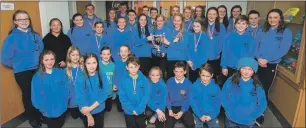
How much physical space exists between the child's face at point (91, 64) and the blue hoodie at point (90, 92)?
68 millimetres

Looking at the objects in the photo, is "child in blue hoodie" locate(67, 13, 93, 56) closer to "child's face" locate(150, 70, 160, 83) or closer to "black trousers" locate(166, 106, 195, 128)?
"child's face" locate(150, 70, 160, 83)

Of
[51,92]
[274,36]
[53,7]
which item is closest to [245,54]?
[274,36]

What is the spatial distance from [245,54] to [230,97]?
65 cm

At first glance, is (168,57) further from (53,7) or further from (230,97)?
(53,7)

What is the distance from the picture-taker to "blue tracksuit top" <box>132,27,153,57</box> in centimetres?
340

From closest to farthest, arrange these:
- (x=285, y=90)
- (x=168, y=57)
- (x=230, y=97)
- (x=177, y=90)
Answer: (x=230, y=97)
(x=177, y=90)
(x=285, y=90)
(x=168, y=57)

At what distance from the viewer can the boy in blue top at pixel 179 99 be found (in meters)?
2.71

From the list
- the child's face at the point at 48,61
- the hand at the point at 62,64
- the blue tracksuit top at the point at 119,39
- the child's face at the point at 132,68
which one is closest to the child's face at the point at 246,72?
the child's face at the point at 132,68

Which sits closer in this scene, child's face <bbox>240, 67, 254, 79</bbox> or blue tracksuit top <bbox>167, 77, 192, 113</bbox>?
child's face <bbox>240, 67, 254, 79</bbox>

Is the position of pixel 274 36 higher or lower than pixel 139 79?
higher

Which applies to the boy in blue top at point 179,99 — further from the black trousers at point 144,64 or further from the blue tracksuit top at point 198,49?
the black trousers at point 144,64

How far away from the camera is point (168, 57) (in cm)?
325

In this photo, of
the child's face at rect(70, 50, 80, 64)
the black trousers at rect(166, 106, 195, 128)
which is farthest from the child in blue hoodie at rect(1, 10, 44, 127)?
the black trousers at rect(166, 106, 195, 128)

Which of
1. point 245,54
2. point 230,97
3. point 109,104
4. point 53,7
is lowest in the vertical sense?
point 109,104
